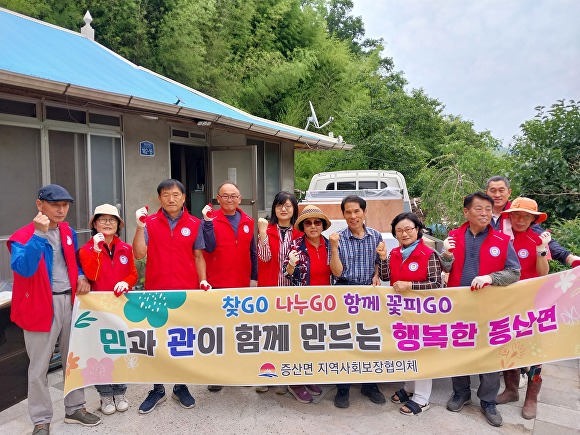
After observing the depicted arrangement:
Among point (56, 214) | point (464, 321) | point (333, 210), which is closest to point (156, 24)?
point (333, 210)

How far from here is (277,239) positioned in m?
Result: 3.55

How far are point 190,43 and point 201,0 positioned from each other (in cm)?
229

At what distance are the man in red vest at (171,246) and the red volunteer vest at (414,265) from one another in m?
1.47

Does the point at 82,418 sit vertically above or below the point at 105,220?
below

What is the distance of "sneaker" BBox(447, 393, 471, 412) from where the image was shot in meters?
3.38

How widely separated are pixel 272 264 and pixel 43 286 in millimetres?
1641

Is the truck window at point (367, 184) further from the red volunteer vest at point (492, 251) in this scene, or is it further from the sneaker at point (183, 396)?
the sneaker at point (183, 396)

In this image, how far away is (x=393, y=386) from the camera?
3773mm

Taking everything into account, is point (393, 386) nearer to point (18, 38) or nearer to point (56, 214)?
point (56, 214)

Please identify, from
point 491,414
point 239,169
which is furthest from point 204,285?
point 239,169

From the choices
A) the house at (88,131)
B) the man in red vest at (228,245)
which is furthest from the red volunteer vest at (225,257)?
the house at (88,131)

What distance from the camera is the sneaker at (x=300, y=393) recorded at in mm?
3516

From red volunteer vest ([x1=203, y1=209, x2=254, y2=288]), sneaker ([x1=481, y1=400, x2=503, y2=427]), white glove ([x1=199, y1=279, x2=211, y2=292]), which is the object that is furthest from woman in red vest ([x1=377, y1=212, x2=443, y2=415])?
white glove ([x1=199, y1=279, x2=211, y2=292])

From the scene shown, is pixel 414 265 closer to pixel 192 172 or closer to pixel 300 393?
pixel 300 393
